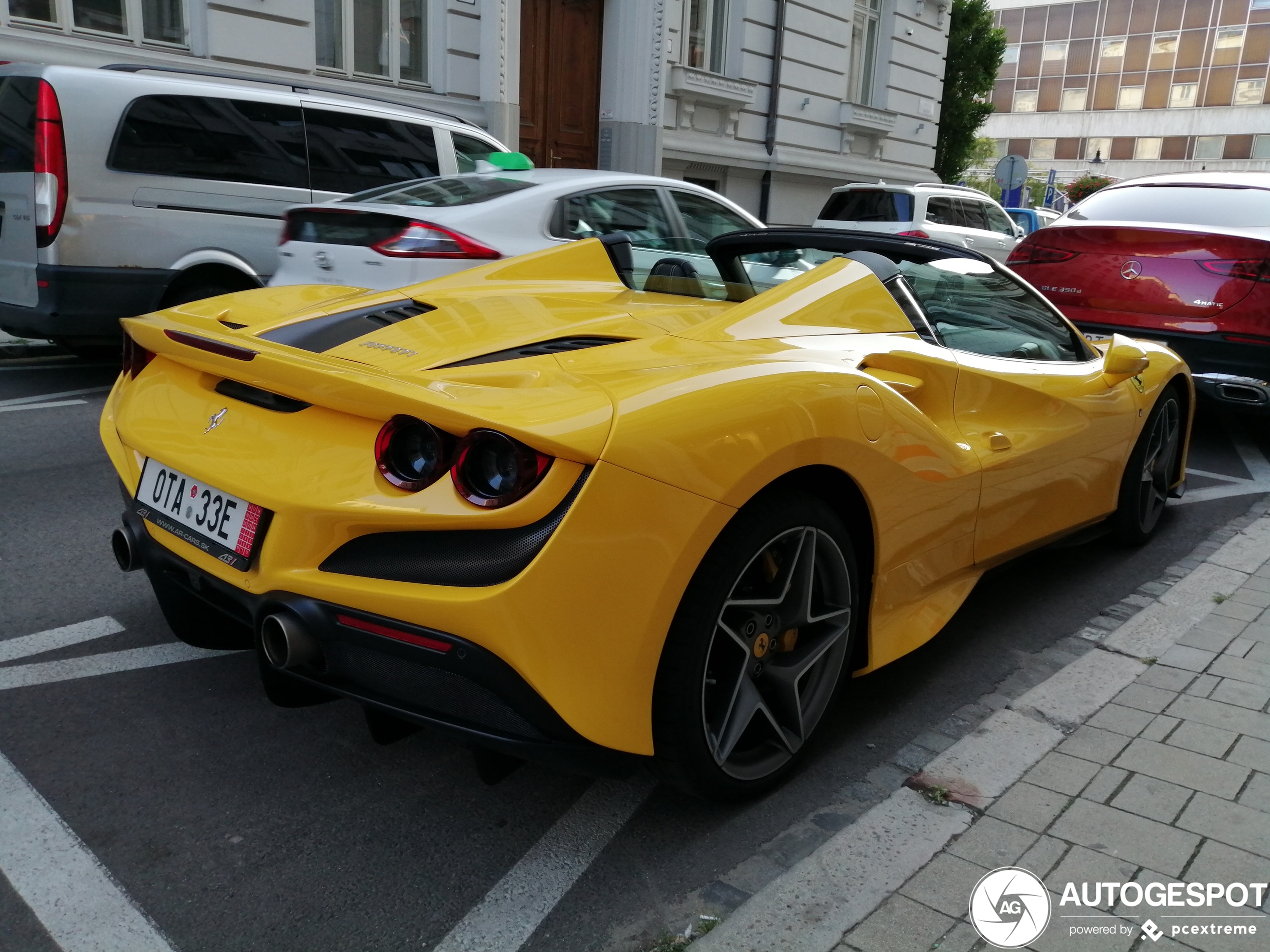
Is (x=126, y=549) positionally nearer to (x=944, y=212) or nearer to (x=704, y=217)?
(x=704, y=217)

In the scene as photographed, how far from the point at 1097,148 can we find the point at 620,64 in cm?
5882

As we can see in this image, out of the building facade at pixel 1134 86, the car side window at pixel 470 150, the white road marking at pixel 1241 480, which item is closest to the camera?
the white road marking at pixel 1241 480

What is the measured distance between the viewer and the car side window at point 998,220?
49.5 ft

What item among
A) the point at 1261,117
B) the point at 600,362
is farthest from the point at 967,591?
the point at 1261,117

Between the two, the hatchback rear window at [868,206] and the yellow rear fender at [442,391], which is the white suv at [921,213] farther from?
the yellow rear fender at [442,391]

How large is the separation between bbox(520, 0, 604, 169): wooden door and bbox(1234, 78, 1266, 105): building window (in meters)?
55.9

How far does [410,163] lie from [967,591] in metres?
6.22

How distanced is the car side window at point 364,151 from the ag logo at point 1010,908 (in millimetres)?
6678

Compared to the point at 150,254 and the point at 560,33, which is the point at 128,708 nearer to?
the point at 150,254

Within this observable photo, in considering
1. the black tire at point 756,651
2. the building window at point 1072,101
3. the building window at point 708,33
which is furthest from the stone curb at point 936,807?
the building window at point 1072,101

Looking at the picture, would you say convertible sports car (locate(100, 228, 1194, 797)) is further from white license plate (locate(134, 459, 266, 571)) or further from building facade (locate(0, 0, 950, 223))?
building facade (locate(0, 0, 950, 223))

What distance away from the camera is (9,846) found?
2311 millimetres

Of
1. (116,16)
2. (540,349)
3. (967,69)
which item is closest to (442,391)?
(540,349)

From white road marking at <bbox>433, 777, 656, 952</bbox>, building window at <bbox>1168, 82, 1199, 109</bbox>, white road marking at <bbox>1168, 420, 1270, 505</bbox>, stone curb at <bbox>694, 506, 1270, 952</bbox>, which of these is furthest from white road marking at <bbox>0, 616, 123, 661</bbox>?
building window at <bbox>1168, 82, 1199, 109</bbox>
